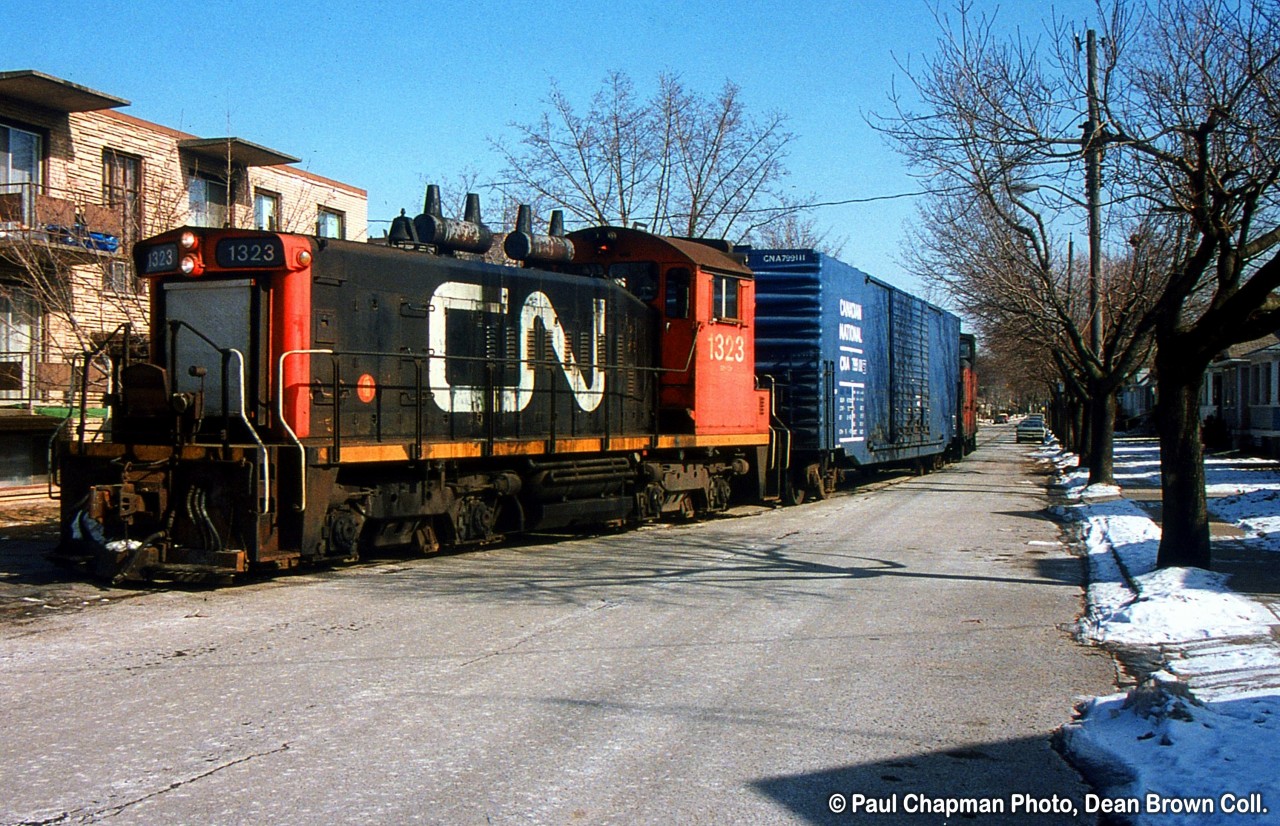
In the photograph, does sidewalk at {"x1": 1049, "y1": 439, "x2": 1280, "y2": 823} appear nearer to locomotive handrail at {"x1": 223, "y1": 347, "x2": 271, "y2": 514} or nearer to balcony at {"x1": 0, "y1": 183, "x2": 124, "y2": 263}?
locomotive handrail at {"x1": 223, "y1": 347, "x2": 271, "y2": 514}

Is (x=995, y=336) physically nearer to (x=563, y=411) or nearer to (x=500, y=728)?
(x=563, y=411)

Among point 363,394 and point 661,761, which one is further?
point 363,394

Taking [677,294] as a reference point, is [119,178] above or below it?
above

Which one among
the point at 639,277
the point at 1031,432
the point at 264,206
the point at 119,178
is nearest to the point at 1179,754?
the point at 639,277

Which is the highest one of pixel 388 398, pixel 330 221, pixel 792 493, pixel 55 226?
pixel 330 221

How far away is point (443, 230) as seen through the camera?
484 inches

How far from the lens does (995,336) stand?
38.6 meters

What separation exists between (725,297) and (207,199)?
1315cm

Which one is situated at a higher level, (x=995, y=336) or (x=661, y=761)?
(x=995, y=336)

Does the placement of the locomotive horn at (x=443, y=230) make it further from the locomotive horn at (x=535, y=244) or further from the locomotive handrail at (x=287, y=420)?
the locomotive handrail at (x=287, y=420)

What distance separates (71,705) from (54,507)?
12670 millimetres

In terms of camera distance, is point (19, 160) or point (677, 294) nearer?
point (677, 294)

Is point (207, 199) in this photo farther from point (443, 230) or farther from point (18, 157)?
point (443, 230)

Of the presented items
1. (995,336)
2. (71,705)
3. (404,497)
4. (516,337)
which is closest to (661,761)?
(71,705)
